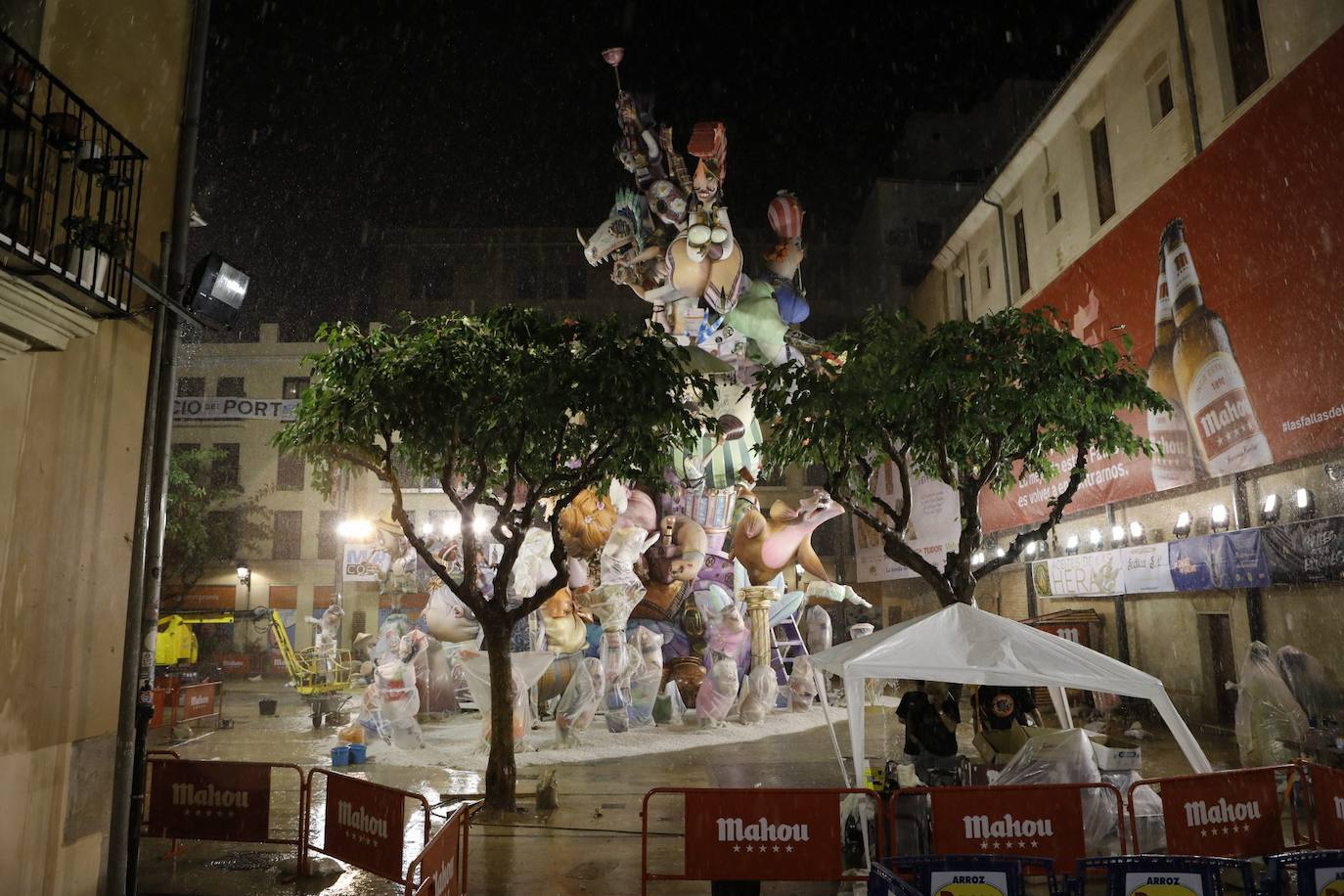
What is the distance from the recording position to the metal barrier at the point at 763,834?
6617 millimetres

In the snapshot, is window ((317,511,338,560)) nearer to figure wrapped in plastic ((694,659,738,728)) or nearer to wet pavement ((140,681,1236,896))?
wet pavement ((140,681,1236,896))

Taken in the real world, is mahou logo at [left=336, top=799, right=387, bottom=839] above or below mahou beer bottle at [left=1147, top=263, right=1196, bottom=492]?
below

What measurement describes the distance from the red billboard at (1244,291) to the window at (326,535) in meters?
27.4

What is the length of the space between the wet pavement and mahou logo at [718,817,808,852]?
1.13 m

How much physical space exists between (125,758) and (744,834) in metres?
4.83

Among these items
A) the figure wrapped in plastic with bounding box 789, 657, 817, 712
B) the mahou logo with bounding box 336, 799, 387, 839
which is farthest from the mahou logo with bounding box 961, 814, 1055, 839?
the figure wrapped in plastic with bounding box 789, 657, 817, 712

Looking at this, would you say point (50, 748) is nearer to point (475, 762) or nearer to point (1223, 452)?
point (475, 762)

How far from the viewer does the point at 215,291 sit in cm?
743

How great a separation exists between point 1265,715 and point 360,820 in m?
11.7

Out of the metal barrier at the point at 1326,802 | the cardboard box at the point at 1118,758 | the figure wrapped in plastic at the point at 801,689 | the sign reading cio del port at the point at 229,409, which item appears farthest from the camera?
the sign reading cio del port at the point at 229,409

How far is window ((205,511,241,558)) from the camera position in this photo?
33250 mm

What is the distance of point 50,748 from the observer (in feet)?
20.4

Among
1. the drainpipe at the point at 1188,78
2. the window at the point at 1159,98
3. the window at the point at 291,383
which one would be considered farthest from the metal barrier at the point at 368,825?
the window at the point at 291,383

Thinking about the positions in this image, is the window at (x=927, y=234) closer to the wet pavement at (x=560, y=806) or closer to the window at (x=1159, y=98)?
the window at (x=1159, y=98)
